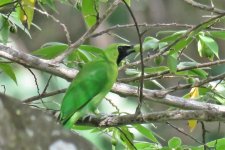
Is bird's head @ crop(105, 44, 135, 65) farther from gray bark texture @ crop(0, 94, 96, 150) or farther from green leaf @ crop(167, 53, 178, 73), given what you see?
gray bark texture @ crop(0, 94, 96, 150)

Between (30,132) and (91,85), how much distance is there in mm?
1285

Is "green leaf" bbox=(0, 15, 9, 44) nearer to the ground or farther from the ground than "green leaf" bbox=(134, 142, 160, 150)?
farther from the ground

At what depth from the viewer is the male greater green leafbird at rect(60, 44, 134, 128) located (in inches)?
89.6

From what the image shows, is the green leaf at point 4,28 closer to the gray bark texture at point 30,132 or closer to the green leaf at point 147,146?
the green leaf at point 147,146

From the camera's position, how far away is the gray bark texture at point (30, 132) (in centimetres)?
108

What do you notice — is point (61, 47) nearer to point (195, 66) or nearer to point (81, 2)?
point (81, 2)

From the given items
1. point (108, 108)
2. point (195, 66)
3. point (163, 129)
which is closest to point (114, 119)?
point (195, 66)

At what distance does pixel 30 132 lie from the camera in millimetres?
1114

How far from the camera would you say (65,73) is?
218 cm

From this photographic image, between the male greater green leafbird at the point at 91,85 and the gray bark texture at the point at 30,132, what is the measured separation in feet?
3.48

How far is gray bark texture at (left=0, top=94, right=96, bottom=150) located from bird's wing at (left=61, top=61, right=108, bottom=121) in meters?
1.08

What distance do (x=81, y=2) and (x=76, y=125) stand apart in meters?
0.42

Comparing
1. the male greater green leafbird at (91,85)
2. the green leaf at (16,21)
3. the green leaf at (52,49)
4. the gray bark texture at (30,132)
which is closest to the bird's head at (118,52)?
the male greater green leafbird at (91,85)

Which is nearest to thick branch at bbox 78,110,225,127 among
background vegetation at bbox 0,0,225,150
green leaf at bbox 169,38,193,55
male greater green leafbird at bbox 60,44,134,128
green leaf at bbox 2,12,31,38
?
background vegetation at bbox 0,0,225,150
